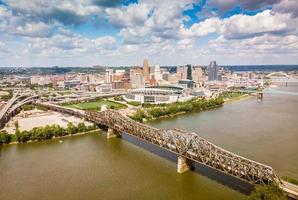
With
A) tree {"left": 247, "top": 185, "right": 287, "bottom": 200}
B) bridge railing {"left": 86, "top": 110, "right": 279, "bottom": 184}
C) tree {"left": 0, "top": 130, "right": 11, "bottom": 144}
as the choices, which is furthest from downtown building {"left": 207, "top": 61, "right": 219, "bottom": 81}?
tree {"left": 247, "top": 185, "right": 287, "bottom": 200}

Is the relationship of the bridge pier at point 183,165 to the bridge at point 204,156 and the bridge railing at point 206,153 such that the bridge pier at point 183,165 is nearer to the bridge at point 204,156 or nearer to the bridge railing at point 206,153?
the bridge at point 204,156

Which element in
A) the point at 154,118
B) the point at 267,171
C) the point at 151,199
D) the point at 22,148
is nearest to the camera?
the point at 267,171

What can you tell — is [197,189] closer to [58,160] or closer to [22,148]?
[58,160]

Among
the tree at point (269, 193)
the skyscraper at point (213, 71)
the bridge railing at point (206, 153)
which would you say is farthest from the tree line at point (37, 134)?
the skyscraper at point (213, 71)

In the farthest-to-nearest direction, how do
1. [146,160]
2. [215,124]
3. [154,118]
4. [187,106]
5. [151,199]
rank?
1. [187,106]
2. [154,118]
3. [215,124]
4. [146,160]
5. [151,199]

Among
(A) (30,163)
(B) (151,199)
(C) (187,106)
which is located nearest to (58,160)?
(A) (30,163)

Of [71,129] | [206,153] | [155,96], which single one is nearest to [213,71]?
[155,96]
